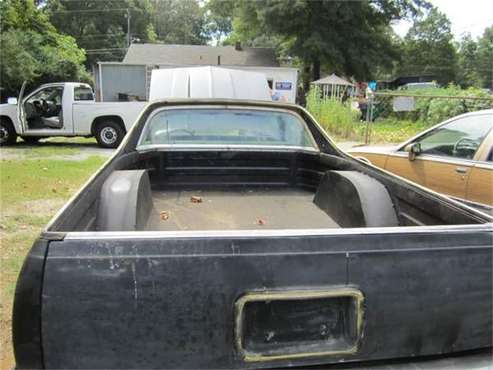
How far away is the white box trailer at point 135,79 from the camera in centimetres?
3222

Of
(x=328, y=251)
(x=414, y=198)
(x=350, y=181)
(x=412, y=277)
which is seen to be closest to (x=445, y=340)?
(x=412, y=277)

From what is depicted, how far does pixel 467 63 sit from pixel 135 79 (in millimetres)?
64802

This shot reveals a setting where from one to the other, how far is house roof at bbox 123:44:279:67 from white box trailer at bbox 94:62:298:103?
2.97 feet

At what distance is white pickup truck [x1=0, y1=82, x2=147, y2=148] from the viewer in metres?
14.3

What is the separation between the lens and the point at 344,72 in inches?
1371

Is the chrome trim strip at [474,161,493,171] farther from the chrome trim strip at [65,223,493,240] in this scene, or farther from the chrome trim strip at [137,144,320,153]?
the chrome trim strip at [65,223,493,240]

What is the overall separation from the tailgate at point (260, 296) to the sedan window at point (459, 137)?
3758 mm

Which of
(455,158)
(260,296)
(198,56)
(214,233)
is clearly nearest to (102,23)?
(198,56)

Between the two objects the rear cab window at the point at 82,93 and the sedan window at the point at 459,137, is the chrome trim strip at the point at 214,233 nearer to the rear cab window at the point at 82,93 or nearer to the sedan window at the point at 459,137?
the sedan window at the point at 459,137

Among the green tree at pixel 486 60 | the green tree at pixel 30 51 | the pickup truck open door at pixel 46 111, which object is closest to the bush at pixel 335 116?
the pickup truck open door at pixel 46 111

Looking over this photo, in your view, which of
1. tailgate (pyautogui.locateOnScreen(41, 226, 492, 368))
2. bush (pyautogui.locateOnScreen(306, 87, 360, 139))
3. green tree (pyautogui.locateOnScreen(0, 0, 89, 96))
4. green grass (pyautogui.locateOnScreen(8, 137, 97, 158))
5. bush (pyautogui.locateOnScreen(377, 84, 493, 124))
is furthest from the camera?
bush (pyautogui.locateOnScreen(306, 87, 360, 139))

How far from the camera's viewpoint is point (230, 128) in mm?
4191

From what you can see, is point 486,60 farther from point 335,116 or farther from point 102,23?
point 335,116

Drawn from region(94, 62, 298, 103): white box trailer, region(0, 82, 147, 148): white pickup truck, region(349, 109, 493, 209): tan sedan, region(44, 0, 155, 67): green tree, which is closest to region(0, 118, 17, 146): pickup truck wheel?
region(0, 82, 147, 148): white pickup truck
